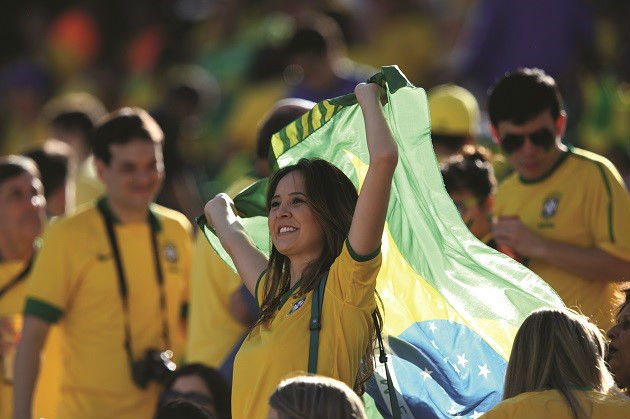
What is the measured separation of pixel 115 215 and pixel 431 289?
7.88ft

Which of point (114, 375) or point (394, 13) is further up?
point (394, 13)

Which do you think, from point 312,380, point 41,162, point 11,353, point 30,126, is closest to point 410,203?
point 312,380

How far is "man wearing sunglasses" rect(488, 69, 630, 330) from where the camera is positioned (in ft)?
22.6

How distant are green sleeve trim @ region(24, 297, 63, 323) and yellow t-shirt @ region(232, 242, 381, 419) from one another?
7.65ft

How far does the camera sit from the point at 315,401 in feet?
14.9

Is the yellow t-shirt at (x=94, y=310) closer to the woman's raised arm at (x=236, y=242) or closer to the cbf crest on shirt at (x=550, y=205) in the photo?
the woman's raised arm at (x=236, y=242)

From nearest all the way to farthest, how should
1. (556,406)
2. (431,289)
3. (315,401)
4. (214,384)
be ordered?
(315,401) < (556,406) < (431,289) < (214,384)

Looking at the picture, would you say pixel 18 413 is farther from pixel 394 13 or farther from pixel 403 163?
pixel 394 13

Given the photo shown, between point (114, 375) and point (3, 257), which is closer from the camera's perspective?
point (114, 375)

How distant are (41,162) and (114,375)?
239 centimetres

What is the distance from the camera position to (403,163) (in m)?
5.95

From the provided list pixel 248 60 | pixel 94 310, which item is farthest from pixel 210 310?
pixel 248 60

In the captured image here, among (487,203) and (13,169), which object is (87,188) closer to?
(13,169)

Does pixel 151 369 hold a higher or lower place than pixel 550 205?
lower
